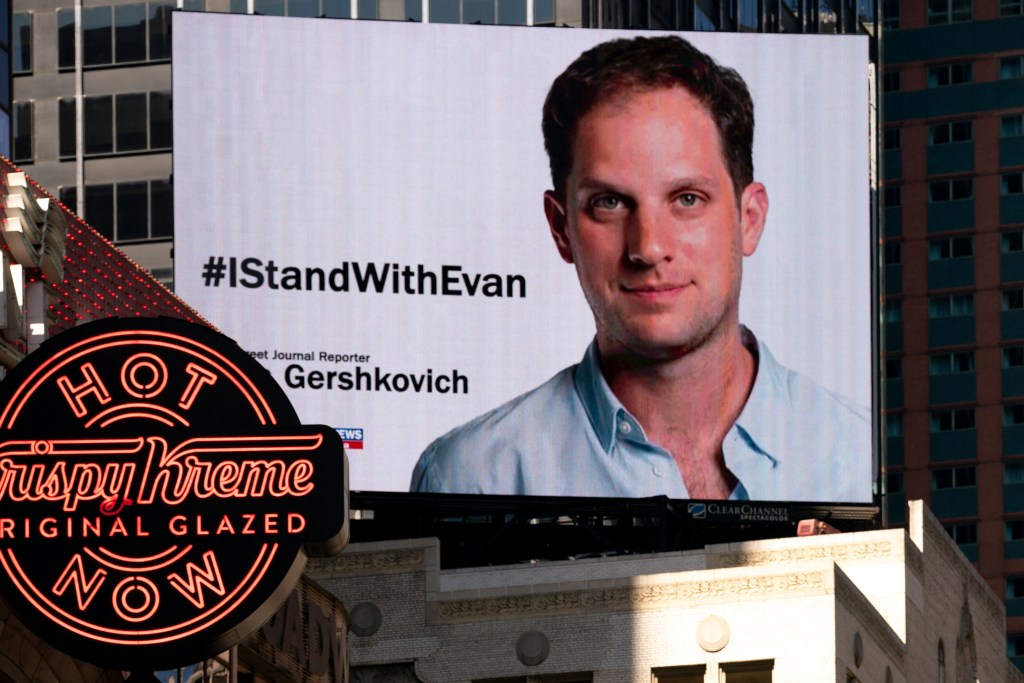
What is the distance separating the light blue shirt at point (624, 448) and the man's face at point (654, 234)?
122cm

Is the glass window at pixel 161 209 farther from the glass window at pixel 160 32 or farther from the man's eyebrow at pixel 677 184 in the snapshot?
the man's eyebrow at pixel 677 184

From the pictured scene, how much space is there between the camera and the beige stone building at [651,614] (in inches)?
2382

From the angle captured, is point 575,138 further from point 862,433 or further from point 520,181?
point 862,433

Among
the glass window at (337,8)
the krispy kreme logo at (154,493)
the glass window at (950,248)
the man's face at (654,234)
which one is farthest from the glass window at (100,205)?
the glass window at (950,248)

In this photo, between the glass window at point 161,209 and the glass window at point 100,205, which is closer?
the glass window at point 161,209

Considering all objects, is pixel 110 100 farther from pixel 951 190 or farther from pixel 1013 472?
pixel 951 190

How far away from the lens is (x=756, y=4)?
95500 mm

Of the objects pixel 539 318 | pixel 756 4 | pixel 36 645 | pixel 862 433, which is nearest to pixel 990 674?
pixel 862 433

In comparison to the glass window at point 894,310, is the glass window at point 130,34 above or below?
below

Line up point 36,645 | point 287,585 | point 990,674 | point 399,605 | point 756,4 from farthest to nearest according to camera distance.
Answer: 1. point 756,4
2. point 990,674
3. point 399,605
4. point 36,645
5. point 287,585

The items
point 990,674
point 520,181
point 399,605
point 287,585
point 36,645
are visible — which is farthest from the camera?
point 990,674

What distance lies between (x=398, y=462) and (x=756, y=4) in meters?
34.8

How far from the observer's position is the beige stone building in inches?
2382

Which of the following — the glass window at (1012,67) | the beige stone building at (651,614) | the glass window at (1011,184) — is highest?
the glass window at (1012,67)
